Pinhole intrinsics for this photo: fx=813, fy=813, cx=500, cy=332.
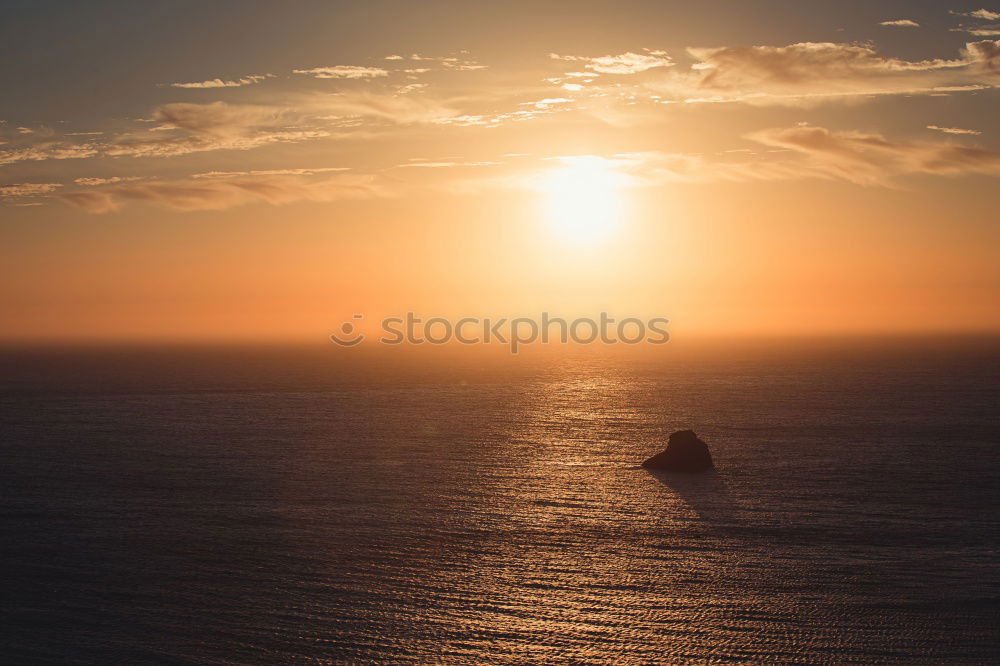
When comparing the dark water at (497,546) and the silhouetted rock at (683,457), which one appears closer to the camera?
the dark water at (497,546)

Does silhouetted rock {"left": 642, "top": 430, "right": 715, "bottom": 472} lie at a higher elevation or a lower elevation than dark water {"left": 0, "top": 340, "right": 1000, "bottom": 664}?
lower

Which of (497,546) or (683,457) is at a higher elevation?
(497,546)

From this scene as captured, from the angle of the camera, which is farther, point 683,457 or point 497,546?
point 683,457

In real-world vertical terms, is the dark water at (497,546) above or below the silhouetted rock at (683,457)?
above

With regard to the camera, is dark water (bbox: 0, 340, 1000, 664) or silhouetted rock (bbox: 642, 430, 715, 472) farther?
silhouetted rock (bbox: 642, 430, 715, 472)
